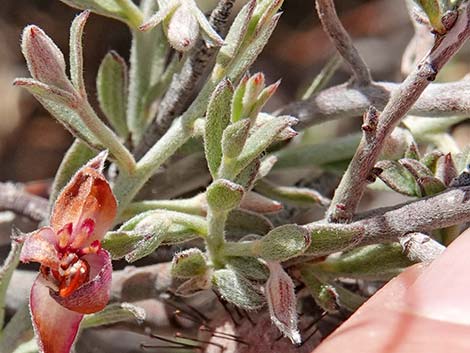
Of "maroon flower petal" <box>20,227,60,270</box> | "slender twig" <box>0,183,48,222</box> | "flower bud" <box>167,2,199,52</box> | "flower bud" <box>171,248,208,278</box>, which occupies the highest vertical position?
"flower bud" <box>167,2,199,52</box>

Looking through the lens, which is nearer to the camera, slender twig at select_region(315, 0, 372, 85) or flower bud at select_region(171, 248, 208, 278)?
flower bud at select_region(171, 248, 208, 278)

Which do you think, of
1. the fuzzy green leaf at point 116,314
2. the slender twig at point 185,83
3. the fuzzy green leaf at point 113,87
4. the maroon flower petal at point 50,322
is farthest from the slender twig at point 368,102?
the maroon flower petal at point 50,322

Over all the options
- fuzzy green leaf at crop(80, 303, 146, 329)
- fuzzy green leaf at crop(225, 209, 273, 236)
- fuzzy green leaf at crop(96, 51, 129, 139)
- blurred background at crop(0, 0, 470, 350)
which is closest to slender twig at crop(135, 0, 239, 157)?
fuzzy green leaf at crop(96, 51, 129, 139)

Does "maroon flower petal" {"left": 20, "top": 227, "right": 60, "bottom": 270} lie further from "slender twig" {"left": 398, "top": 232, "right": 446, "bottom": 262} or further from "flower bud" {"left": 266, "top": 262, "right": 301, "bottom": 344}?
"slender twig" {"left": 398, "top": 232, "right": 446, "bottom": 262}

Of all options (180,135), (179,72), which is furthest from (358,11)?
(180,135)

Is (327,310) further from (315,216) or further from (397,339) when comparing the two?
(315,216)

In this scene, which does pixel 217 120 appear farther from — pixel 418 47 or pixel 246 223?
pixel 418 47

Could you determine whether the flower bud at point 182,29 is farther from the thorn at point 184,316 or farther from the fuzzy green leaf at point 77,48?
the thorn at point 184,316
